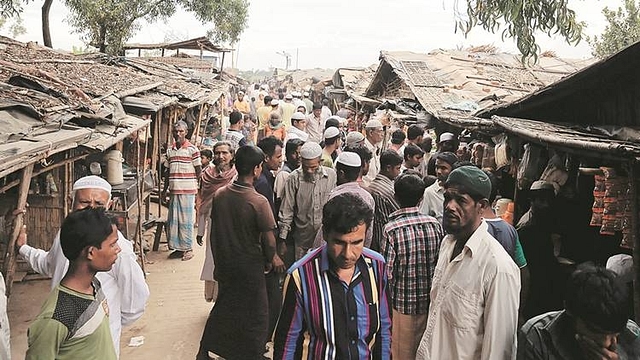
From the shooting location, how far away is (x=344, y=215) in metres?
2.51

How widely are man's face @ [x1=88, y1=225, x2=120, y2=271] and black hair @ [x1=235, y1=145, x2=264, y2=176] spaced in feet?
6.22

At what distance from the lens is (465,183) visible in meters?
2.96

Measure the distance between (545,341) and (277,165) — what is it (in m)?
3.84

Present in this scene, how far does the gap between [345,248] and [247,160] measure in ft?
7.34

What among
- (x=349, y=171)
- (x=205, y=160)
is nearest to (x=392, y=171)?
(x=349, y=171)

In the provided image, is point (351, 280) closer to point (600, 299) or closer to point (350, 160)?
point (600, 299)

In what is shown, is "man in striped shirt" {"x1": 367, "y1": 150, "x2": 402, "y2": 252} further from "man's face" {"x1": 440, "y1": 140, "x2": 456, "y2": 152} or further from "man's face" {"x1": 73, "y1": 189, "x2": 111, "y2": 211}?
"man's face" {"x1": 440, "y1": 140, "x2": 456, "y2": 152}

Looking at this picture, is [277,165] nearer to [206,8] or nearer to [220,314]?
[220,314]

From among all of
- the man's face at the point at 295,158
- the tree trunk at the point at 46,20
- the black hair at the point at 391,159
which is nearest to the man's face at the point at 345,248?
the black hair at the point at 391,159

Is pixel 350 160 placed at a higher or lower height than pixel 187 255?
higher

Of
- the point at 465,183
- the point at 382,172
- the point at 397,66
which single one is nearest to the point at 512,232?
the point at 465,183

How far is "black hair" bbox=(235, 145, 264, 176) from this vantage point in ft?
15.0

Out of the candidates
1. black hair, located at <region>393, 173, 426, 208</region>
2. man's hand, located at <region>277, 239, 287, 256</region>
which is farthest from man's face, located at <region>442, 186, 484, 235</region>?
Answer: man's hand, located at <region>277, 239, 287, 256</region>

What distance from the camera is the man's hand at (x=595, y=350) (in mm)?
2187
